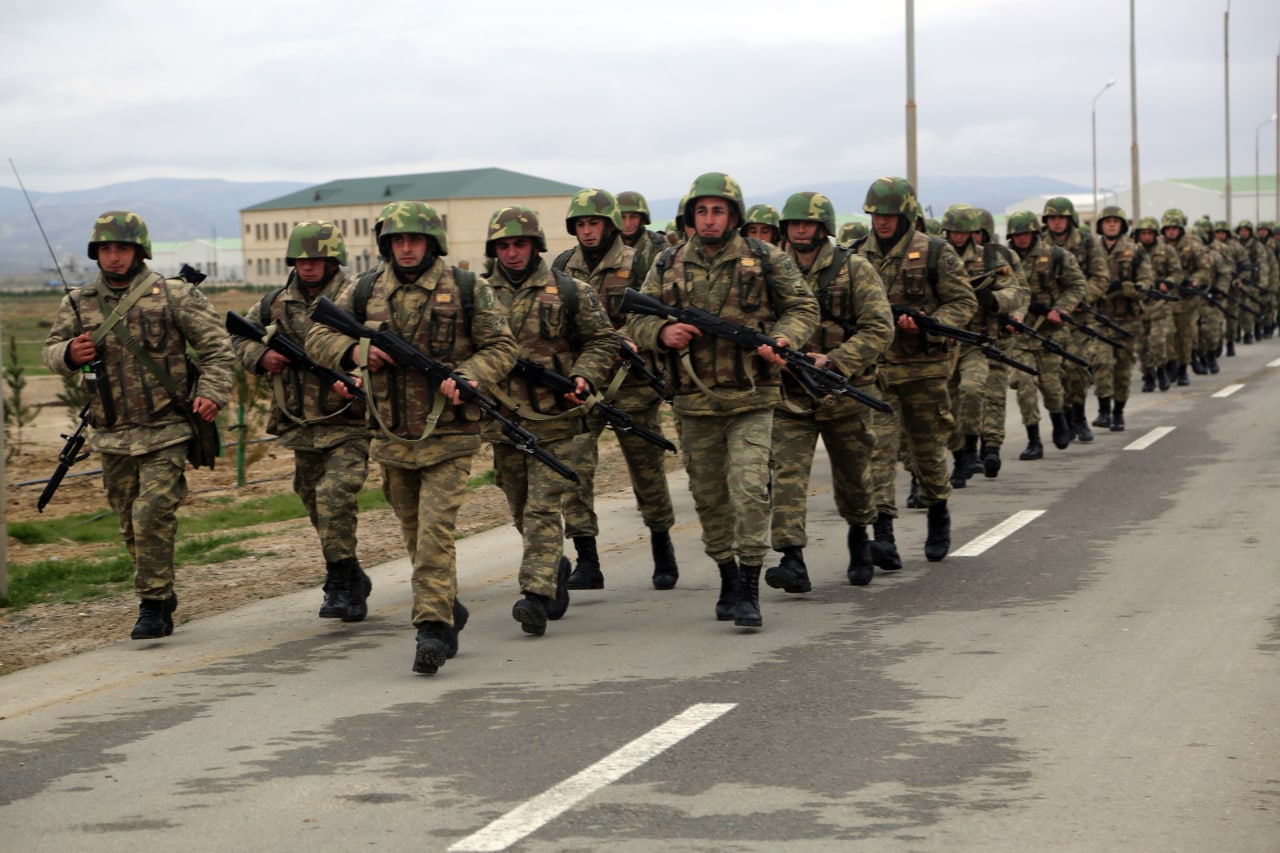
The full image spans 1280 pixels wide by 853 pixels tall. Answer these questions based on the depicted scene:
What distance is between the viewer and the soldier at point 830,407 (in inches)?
359

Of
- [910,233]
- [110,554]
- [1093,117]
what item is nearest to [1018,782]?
[910,233]

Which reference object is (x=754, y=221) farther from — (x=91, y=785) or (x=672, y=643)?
(x=91, y=785)

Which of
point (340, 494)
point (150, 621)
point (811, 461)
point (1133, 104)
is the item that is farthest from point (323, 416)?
point (1133, 104)

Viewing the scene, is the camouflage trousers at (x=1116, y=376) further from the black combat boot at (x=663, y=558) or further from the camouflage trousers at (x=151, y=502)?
the camouflage trousers at (x=151, y=502)

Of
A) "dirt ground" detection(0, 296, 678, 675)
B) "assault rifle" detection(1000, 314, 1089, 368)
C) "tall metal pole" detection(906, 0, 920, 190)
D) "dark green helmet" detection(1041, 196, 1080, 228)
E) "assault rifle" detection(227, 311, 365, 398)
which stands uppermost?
"tall metal pole" detection(906, 0, 920, 190)

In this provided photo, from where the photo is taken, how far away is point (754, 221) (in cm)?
1220

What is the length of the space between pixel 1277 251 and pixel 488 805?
33.4 m

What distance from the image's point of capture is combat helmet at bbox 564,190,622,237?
392 inches

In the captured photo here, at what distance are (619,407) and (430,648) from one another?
288cm

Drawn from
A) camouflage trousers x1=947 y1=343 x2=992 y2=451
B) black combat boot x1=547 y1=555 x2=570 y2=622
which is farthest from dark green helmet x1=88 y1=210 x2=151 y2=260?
camouflage trousers x1=947 y1=343 x2=992 y2=451

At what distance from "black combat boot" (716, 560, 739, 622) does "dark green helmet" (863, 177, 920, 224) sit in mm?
2711

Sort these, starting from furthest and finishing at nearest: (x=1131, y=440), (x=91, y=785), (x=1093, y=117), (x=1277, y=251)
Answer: (x=1093, y=117) < (x=1277, y=251) < (x=1131, y=440) < (x=91, y=785)

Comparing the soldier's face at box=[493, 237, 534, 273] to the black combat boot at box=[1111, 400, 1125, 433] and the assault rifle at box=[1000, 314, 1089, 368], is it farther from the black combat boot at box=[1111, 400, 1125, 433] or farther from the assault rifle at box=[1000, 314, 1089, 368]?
the black combat boot at box=[1111, 400, 1125, 433]

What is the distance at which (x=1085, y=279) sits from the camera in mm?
16734
